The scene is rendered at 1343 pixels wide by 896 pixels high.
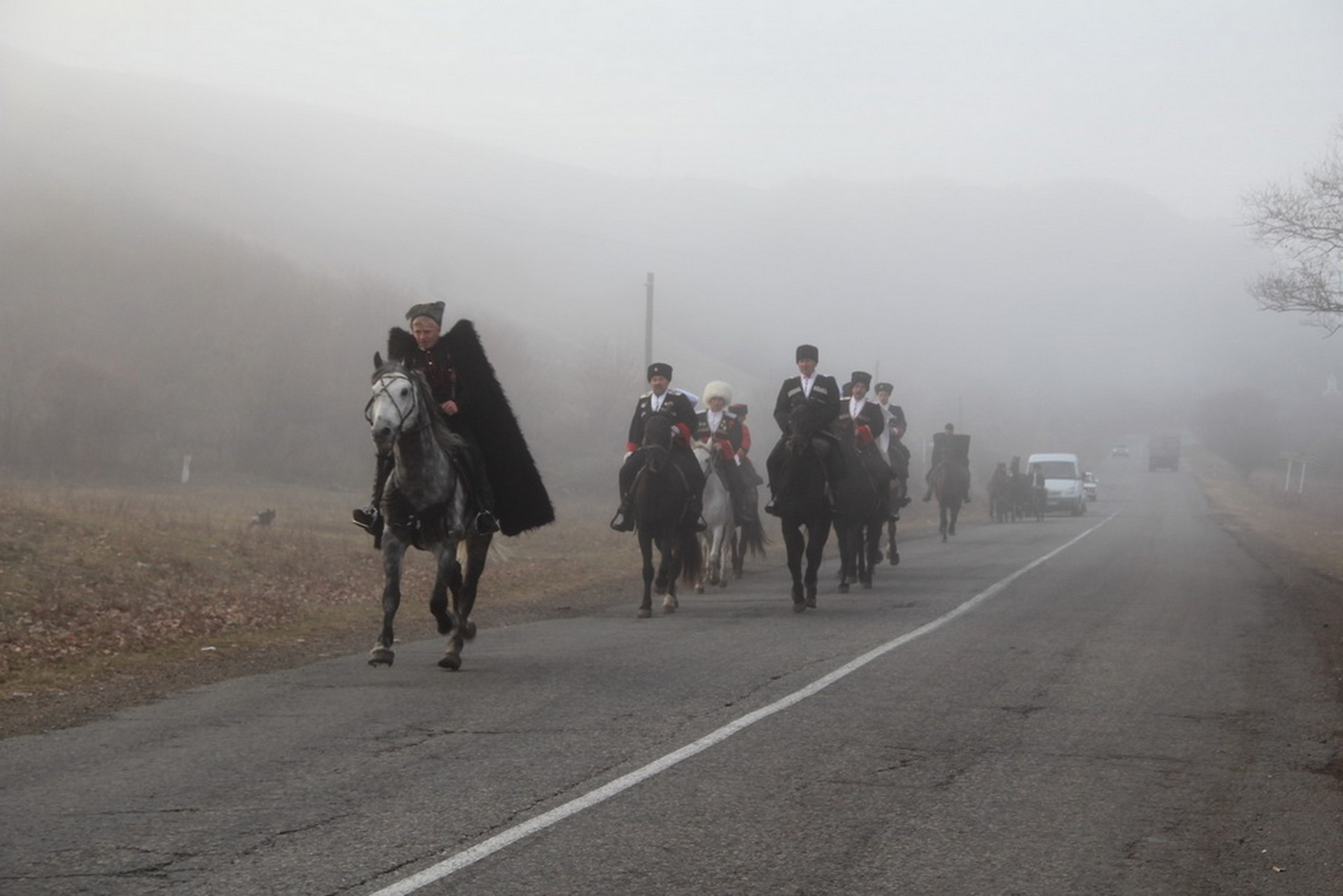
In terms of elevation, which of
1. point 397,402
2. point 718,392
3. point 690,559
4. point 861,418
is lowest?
point 690,559

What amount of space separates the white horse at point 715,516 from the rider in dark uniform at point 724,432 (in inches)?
3.5

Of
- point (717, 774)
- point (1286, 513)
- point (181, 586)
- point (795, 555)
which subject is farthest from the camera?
point (1286, 513)

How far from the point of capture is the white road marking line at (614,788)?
212 inches

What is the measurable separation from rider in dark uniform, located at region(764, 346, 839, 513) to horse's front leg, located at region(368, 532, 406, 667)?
5.84m

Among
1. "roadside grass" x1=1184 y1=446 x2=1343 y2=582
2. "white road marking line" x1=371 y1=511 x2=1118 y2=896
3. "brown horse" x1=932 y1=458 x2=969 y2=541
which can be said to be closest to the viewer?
"white road marking line" x1=371 y1=511 x2=1118 y2=896

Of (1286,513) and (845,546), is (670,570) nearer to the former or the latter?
(845,546)

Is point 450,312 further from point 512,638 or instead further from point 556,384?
point 512,638

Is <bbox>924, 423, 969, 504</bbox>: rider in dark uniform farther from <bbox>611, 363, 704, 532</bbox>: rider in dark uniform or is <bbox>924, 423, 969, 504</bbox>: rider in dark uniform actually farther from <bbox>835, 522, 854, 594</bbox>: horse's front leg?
<bbox>611, 363, 704, 532</bbox>: rider in dark uniform

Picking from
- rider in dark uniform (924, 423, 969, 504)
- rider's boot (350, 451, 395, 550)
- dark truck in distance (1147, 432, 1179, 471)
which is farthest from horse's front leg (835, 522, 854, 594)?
dark truck in distance (1147, 432, 1179, 471)

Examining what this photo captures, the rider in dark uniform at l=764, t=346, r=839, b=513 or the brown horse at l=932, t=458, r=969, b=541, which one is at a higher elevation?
the rider in dark uniform at l=764, t=346, r=839, b=513

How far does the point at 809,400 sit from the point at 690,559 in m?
2.23

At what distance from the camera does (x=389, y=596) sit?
10.4 metres

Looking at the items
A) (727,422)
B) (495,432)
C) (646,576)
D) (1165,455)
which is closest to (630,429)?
(646,576)

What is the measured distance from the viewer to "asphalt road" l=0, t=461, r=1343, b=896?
5551 mm
